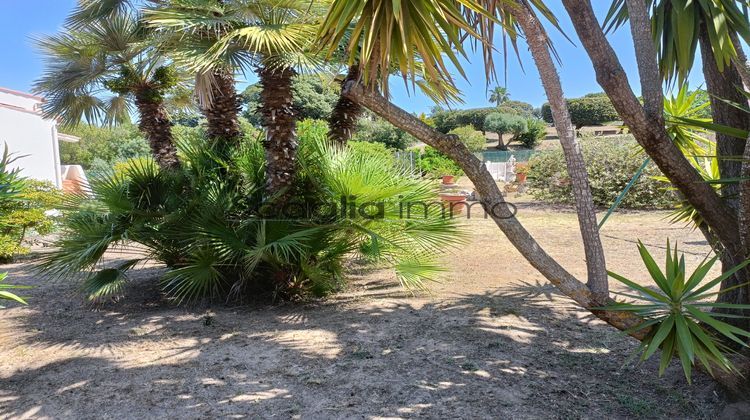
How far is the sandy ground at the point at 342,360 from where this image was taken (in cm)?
311

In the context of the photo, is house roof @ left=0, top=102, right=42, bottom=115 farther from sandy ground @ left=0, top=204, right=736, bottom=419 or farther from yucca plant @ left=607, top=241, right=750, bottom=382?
yucca plant @ left=607, top=241, right=750, bottom=382

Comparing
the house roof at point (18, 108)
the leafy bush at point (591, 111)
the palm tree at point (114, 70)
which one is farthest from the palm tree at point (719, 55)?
the leafy bush at point (591, 111)

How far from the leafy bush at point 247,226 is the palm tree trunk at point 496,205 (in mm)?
1511

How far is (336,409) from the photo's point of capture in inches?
120

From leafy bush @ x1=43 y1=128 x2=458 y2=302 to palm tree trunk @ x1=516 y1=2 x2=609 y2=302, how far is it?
6.28 feet

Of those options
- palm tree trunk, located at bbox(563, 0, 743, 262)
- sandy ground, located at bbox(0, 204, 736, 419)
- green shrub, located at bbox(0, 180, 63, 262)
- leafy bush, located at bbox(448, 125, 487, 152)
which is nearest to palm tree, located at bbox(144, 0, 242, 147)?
sandy ground, located at bbox(0, 204, 736, 419)

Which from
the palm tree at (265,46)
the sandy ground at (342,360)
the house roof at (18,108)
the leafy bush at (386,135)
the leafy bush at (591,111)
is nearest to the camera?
the sandy ground at (342,360)

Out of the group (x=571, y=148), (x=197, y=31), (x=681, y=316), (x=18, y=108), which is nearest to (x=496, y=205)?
(x=571, y=148)

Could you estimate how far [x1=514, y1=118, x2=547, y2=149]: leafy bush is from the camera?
42.9 metres

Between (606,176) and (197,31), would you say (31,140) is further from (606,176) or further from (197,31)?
(606,176)

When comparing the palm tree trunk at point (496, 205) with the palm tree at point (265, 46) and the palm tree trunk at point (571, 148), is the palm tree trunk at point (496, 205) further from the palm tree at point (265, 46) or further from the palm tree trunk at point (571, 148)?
the palm tree at point (265, 46)

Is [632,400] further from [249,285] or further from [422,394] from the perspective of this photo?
[249,285]

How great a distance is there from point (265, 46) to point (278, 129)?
94 cm

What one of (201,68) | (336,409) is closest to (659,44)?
(336,409)
